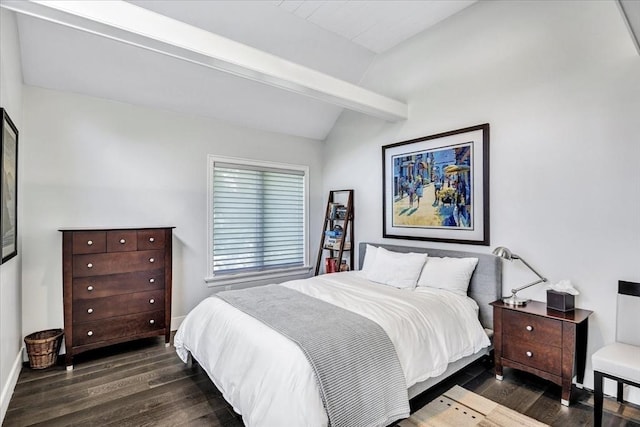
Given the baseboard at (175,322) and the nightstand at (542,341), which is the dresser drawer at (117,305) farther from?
the nightstand at (542,341)

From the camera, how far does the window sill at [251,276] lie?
4.11 m

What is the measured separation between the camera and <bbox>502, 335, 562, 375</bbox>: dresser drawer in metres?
2.37

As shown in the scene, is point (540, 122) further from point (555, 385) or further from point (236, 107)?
point (236, 107)

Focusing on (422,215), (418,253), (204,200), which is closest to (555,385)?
(418,253)

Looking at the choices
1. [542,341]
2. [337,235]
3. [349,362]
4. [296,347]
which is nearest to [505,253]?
[542,341]

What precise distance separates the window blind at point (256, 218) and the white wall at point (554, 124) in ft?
6.60

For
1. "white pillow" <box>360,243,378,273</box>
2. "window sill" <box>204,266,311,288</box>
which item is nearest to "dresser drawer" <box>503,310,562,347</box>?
"white pillow" <box>360,243,378,273</box>

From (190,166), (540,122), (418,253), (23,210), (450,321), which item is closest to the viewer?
(450,321)

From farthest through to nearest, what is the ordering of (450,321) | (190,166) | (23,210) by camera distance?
(190,166) → (23,210) → (450,321)

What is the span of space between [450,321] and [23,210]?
12.5 feet

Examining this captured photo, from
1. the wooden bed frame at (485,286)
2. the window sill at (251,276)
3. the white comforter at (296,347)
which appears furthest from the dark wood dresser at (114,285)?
the wooden bed frame at (485,286)

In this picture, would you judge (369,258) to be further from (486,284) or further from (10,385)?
(10,385)

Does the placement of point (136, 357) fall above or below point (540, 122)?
below

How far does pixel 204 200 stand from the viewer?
4.05m
